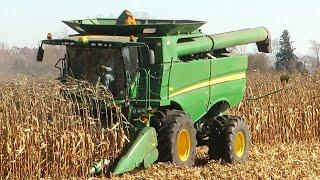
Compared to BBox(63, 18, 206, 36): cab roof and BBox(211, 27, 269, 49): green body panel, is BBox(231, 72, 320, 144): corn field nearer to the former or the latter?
BBox(211, 27, 269, 49): green body panel

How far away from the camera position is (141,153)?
711 centimetres

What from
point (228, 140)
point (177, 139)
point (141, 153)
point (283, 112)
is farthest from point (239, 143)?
point (283, 112)

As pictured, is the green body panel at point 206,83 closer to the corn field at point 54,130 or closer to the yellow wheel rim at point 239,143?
the yellow wheel rim at point 239,143

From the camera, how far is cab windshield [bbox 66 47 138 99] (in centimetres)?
756

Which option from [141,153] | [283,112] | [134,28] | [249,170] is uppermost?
[134,28]

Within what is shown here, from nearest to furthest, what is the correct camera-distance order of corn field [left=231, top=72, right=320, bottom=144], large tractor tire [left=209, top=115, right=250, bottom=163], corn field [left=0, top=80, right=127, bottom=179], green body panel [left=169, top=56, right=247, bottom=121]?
corn field [left=0, top=80, right=127, bottom=179], green body panel [left=169, top=56, right=247, bottom=121], large tractor tire [left=209, top=115, right=250, bottom=163], corn field [left=231, top=72, right=320, bottom=144]

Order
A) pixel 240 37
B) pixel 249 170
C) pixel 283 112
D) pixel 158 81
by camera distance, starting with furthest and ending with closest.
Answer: pixel 283 112 → pixel 240 37 → pixel 158 81 → pixel 249 170

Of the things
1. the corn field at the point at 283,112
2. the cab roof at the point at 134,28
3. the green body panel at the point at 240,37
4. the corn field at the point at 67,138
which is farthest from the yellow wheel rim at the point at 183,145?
the corn field at the point at 283,112

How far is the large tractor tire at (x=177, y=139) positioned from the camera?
24.5ft

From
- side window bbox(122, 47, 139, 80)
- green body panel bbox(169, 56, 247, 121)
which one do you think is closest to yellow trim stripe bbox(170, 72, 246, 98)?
green body panel bbox(169, 56, 247, 121)

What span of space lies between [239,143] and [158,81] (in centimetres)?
214

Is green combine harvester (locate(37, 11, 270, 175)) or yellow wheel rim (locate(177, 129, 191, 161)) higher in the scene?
green combine harvester (locate(37, 11, 270, 175))

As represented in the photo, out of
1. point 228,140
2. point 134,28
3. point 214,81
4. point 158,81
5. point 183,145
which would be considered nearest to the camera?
point 158,81

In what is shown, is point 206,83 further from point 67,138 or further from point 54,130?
point 54,130
